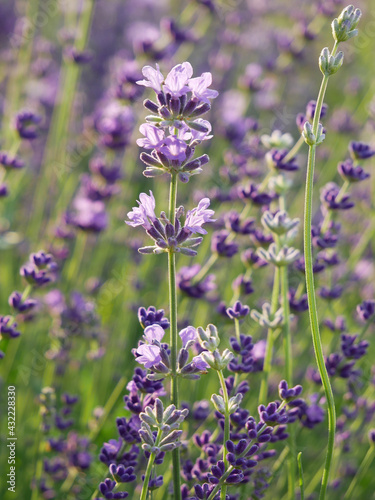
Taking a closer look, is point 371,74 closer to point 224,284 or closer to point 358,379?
point 224,284

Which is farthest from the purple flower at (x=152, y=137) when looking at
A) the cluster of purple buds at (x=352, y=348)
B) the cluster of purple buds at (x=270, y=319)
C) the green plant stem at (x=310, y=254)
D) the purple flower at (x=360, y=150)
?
the purple flower at (x=360, y=150)

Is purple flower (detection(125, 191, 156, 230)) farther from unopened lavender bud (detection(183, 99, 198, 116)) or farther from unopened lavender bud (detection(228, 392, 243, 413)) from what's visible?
unopened lavender bud (detection(228, 392, 243, 413))

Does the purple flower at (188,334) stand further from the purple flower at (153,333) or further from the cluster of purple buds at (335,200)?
the cluster of purple buds at (335,200)

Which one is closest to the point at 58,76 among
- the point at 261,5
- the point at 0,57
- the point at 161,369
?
the point at 0,57

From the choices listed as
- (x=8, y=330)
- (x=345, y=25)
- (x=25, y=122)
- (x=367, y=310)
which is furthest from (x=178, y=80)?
(x=25, y=122)

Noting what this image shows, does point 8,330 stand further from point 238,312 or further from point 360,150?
point 360,150
